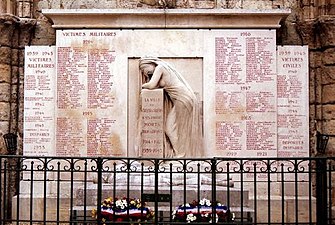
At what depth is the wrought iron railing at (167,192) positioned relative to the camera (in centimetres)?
662

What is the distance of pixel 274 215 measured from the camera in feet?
29.9

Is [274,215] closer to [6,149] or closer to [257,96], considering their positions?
[257,96]

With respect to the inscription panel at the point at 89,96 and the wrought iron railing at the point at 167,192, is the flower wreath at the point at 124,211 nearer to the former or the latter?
the wrought iron railing at the point at 167,192

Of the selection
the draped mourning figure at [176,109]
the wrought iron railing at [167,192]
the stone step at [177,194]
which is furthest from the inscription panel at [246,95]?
the stone step at [177,194]

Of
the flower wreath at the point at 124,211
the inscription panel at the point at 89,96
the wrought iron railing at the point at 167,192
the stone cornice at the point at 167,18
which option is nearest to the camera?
the wrought iron railing at the point at 167,192

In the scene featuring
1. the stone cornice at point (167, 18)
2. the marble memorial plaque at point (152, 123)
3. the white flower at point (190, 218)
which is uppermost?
the stone cornice at point (167, 18)

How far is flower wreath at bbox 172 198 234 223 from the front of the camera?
6719 millimetres

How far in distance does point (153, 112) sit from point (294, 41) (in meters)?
3.10

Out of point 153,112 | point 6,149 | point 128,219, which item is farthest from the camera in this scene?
point 6,149

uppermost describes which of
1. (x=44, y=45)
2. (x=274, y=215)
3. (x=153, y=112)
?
(x=44, y=45)

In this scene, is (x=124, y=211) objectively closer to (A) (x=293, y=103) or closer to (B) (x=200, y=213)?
(B) (x=200, y=213)

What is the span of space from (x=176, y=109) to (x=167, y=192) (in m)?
1.80

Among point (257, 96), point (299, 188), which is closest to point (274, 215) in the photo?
point (299, 188)

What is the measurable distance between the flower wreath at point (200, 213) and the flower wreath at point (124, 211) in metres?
0.39
